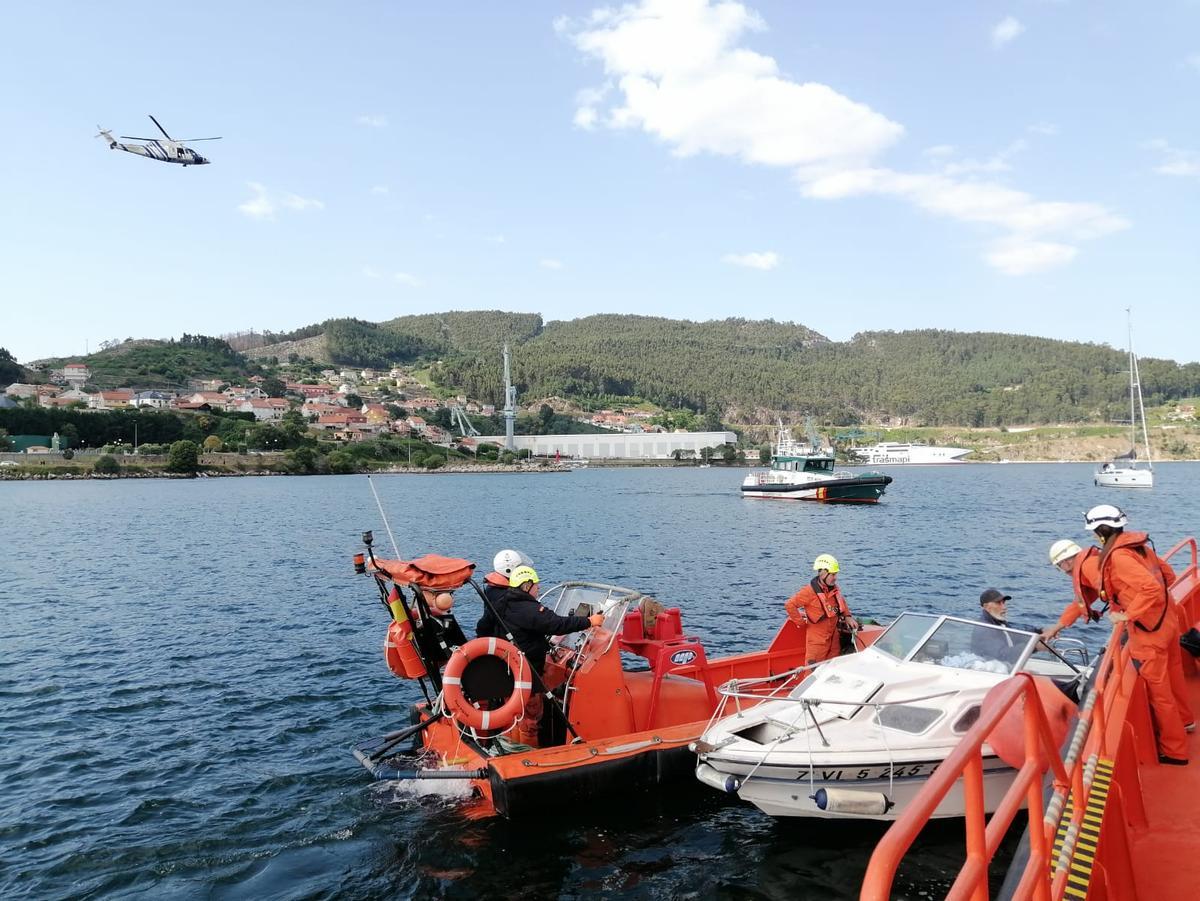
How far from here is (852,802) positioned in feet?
26.7

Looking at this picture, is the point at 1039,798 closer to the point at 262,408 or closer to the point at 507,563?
the point at 507,563

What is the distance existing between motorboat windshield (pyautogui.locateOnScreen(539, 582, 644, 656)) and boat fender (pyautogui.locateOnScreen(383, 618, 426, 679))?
1898mm

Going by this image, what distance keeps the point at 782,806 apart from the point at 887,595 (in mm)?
18995

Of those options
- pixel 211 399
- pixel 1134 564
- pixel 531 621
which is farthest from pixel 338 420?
pixel 1134 564

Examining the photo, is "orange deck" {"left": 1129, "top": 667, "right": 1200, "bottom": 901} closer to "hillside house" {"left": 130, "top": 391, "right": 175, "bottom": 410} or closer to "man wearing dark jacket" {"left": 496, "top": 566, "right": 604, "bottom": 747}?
"man wearing dark jacket" {"left": 496, "top": 566, "right": 604, "bottom": 747}

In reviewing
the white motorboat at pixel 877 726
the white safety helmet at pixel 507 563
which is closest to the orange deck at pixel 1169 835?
the white motorboat at pixel 877 726

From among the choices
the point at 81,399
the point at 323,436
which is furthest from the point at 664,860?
the point at 81,399

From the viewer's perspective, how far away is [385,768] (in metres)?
9.87

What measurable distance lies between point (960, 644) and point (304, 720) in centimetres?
1052

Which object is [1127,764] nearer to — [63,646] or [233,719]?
[233,719]

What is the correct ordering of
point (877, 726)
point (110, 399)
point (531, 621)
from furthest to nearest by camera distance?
point (110, 399)
point (531, 621)
point (877, 726)

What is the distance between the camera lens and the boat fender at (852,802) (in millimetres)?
8086

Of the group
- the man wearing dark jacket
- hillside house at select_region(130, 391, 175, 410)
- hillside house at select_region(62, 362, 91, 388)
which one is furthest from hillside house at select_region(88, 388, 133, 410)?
the man wearing dark jacket

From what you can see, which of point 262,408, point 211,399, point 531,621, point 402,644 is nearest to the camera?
point 531,621
